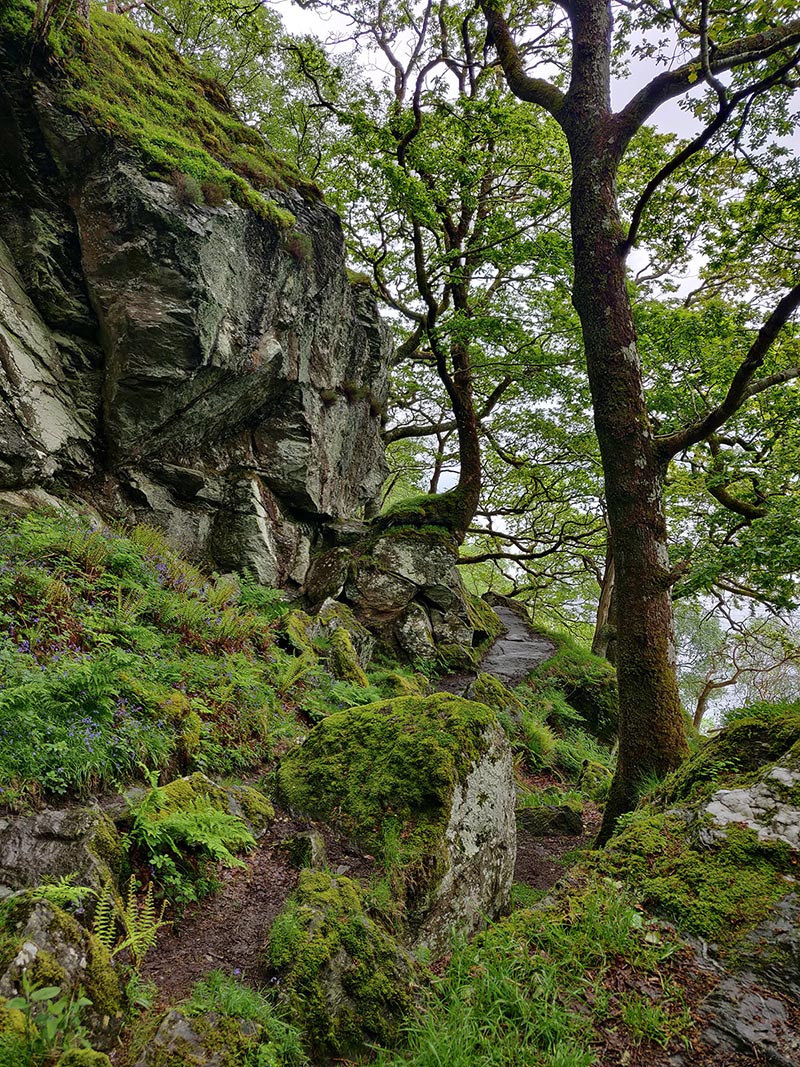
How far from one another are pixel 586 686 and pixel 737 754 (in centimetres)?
875

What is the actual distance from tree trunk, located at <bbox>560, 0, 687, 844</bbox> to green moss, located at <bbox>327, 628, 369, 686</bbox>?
14.4ft

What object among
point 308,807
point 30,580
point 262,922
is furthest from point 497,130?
point 262,922

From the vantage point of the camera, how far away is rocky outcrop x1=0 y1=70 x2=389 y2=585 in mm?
7570

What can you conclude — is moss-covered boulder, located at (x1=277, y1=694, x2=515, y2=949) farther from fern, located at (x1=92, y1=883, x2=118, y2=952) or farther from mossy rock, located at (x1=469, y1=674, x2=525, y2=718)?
mossy rock, located at (x1=469, y1=674, x2=525, y2=718)

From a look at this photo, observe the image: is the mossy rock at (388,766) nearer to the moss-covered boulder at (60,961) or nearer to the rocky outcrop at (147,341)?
the moss-covered boulder at (60,961)

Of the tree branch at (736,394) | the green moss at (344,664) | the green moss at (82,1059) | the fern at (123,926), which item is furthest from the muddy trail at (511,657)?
the green moss at (82,1059)

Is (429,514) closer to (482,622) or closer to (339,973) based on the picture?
(482,622)

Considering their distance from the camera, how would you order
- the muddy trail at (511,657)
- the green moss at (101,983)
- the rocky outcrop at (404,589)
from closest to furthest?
the green moss at (101,983) → the rocky outcrop at (404,589) → the muddy trail at (511,657)

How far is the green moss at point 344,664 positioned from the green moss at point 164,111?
7.91 m

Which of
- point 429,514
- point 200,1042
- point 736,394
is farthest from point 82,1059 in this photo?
point 429,514

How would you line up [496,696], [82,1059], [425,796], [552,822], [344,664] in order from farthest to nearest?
[496,696] → [344,664] → [552,822] → [425,796] → [82,1059]

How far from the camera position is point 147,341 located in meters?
8.12

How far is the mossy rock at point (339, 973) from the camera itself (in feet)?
7.90

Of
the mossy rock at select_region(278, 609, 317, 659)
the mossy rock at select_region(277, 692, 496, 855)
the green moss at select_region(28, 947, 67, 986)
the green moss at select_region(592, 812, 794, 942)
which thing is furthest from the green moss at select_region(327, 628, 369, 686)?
the green moss at select_region(28, 947, 67, 986)
